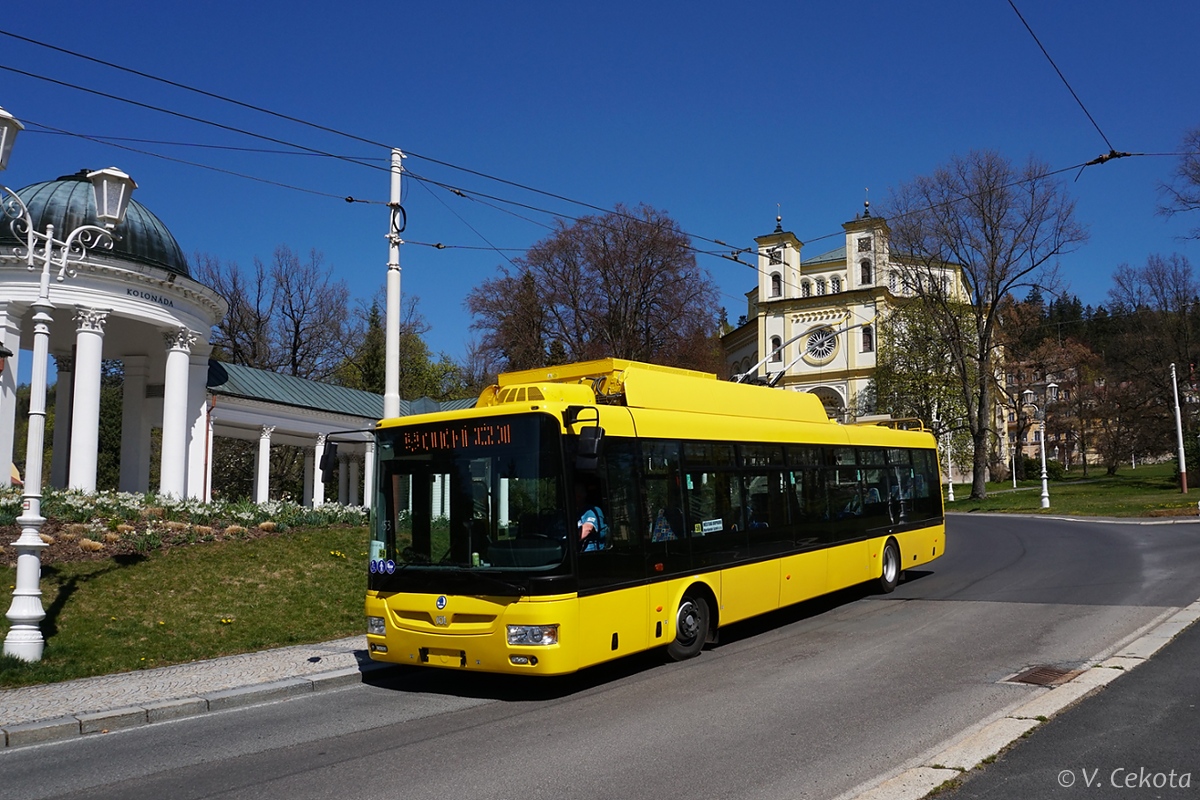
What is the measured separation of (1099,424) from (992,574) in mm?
63467

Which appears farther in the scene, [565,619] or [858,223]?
[858,223]

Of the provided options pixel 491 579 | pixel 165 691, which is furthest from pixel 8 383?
pixel 491 579

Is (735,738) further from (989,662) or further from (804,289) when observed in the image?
(804,289)

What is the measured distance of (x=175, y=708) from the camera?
342 inches

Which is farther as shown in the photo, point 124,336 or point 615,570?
point 124,336

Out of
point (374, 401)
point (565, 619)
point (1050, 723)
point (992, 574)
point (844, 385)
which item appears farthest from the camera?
point (844, 385)

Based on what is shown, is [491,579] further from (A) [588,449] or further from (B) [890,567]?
(B) [890,567]

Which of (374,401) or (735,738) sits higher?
(374,401)

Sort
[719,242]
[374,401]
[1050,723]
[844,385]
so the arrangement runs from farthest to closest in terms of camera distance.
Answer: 1. [844,385]
2. [374,401]
3. [719,242]
4. [1050,723]

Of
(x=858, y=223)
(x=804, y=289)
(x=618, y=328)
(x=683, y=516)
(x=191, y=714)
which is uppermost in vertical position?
(x=858, y=223)

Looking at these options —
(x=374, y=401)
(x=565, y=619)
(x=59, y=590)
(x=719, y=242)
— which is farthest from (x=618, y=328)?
(x=565, y=619)

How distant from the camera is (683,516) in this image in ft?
34.4

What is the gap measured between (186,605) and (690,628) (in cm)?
739
